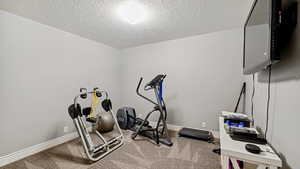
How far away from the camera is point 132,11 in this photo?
188 cm

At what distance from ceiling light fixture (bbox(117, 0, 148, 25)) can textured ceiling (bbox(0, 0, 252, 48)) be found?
0.08 meters

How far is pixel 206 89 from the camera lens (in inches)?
111

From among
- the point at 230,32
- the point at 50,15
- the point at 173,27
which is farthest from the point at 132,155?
the point at 230,32

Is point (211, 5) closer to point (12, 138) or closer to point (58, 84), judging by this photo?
point (58, 84)

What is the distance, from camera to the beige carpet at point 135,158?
175cm

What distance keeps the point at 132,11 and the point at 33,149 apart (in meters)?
2.87

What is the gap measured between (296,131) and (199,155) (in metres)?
1.56

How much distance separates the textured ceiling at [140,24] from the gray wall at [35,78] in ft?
0.81

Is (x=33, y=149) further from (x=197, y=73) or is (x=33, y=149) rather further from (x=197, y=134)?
(x=197, y=73)

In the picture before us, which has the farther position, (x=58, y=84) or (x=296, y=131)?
(x=58, y=84)

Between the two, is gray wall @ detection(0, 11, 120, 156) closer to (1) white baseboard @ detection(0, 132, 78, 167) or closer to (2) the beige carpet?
(1) white baseboard @ detection(0, 132, 78, 167)

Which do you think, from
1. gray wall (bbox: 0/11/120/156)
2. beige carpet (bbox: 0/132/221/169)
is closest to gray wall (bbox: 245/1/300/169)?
beige carpet (bbox: 0/132/221/169)

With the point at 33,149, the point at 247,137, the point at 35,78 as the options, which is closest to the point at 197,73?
the point at 247,137

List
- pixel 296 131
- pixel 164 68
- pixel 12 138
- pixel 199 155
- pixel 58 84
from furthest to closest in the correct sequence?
pixel 164 68, pixel 58 84, pixel 199 155, pixel 12 138, pixel 296 131
